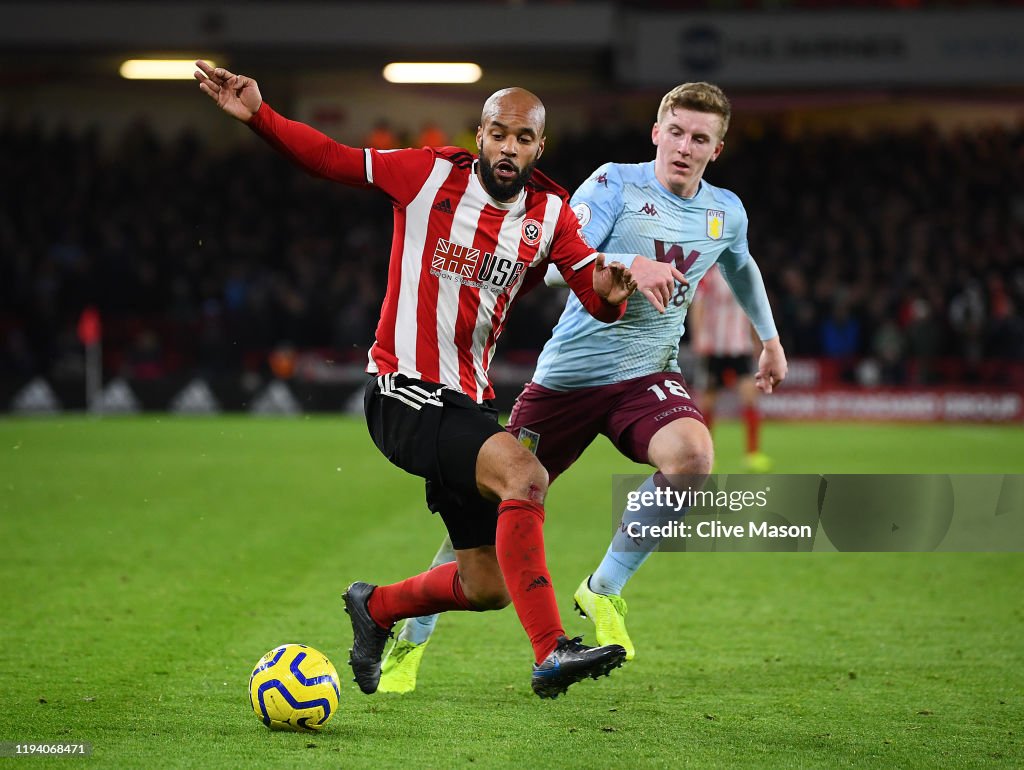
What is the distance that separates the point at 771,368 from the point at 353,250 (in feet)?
54.0

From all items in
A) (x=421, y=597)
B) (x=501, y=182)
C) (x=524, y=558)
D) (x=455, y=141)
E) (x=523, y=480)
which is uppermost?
(x=501, y=182)

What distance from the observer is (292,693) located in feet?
13.3

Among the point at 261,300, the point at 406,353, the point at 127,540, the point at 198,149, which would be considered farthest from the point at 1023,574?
the point at 198,149

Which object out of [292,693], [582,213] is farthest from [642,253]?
[292,693]

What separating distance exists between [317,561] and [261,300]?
481 inches

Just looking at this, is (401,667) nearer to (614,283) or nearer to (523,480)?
(523,480)

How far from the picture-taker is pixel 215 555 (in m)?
7.55

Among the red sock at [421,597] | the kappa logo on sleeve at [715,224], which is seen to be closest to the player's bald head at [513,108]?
the kappa logo on sleeve at [715,224]

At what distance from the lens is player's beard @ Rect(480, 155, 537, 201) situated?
4.22 metres

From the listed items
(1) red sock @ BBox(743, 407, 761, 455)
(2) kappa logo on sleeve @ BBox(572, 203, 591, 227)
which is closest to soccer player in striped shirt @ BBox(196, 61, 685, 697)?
(2) kappa logo on sleeve @ BBox(572, 203, 591, 227)

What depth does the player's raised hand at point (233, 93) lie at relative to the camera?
405 cm

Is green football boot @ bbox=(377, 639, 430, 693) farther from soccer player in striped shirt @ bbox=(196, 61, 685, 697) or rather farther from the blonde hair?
the blonde hair

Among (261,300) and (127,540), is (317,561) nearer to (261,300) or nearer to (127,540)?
(127,540)

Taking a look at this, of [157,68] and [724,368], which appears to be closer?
[724,368]
